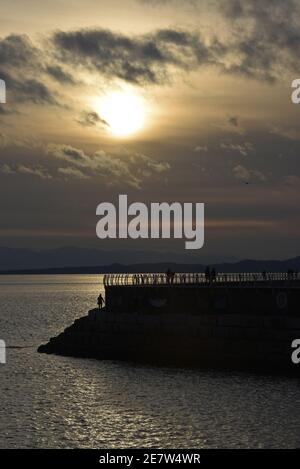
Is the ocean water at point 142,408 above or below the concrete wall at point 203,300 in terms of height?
below

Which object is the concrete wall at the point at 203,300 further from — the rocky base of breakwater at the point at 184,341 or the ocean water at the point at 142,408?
the ocean water at the point at 142,408

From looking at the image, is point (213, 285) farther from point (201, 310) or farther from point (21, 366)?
point (21, 366)

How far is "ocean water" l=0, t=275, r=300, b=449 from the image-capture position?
41.6 meters

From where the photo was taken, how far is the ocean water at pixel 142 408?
41.6 m

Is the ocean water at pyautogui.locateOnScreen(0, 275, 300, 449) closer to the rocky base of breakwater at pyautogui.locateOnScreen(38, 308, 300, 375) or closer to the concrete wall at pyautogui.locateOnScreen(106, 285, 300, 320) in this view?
the rocky base of breakwater at pyautogui.locateOnScreen(38, 308, 300, 375)

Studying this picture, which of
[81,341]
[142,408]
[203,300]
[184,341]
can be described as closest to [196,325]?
[184,341]

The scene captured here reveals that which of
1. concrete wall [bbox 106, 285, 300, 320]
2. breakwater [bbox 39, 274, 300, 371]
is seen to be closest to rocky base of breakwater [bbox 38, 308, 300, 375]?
breakwater [bbox 39, 274, 300, 371]

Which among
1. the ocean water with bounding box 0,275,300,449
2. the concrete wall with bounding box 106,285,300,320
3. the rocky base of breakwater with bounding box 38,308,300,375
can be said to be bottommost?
the ocean water with bounding box 0,275,300,449

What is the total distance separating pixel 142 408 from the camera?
49219 millimetres

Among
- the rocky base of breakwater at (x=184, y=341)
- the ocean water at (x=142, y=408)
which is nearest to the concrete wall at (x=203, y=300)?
the rocky base of breakwater at (x=184, y=341)

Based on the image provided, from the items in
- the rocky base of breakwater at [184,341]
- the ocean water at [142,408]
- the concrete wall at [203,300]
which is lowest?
the ocean water at [142,408]

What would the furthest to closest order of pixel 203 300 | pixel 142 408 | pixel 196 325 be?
pixel 203 300
pixel 196 325
pixel 142 408

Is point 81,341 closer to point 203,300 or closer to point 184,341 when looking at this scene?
point 184,341
